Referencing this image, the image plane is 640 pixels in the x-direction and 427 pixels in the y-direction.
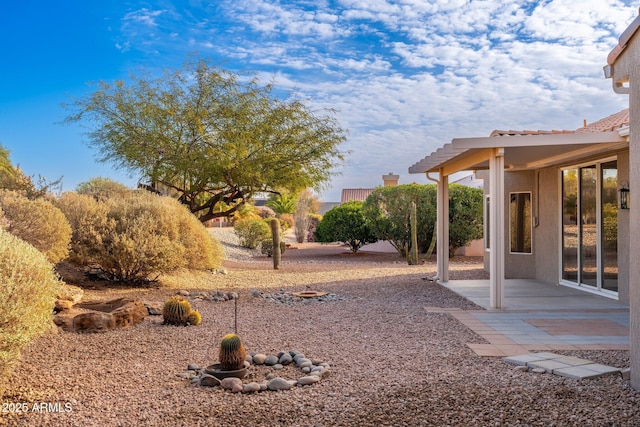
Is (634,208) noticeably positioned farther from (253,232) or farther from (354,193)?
(354,193)

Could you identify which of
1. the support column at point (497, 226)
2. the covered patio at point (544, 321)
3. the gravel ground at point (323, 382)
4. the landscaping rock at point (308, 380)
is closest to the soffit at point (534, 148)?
the support column at point (497, 226)

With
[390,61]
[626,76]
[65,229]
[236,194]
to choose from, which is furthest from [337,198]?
[626,76]

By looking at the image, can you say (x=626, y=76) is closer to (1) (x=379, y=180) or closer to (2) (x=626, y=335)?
(2) (x=626, y=335)

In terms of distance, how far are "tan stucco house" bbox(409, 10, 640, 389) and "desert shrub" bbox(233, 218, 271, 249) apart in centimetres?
1172

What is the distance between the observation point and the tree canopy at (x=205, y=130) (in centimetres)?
1662

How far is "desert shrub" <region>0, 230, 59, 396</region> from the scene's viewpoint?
416cm

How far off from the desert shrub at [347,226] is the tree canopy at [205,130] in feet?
16.8

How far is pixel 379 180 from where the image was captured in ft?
102

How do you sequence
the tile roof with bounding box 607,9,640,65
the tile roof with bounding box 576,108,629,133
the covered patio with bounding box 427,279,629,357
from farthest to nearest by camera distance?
1. the tile roof with bounding box 576,108,629,133
2. the covered patio with bounding box 427,279,629,357
3. the tile roof with bounding box 607,9,640,65

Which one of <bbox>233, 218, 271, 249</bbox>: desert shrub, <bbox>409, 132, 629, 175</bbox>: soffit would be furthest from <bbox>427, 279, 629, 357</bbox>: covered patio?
<bbox>233, 218, 271, 249</bbox>: desert shrub

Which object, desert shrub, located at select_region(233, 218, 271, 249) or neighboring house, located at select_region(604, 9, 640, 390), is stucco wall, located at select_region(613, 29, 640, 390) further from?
desert shrub, located at select_region(233, 218, 271, 249)

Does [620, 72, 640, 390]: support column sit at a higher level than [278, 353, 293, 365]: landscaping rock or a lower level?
higher

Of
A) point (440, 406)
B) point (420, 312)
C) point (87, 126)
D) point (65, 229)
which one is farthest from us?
point (87, 126)

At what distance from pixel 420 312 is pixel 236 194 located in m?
11.1
